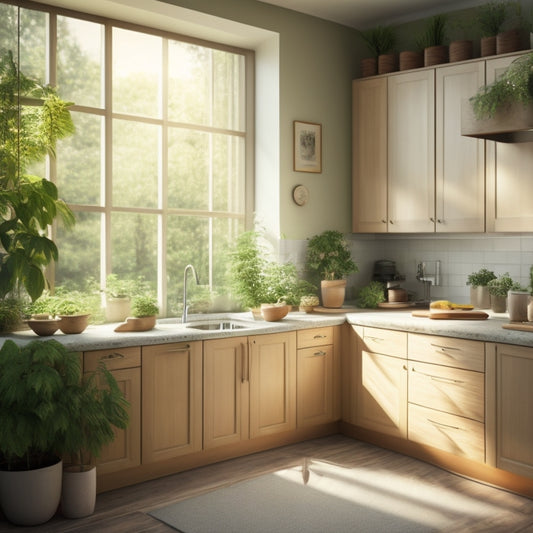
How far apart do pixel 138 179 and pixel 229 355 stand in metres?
1.33

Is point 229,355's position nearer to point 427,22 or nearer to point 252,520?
point 252,520

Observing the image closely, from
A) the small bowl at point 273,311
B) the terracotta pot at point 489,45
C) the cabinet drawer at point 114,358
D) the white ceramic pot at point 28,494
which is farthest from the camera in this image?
the terracotta pot at point 489,45

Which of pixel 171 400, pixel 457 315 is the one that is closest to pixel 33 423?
pixel 171 400

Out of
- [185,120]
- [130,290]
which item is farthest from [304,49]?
[130,290]

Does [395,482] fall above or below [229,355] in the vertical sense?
below

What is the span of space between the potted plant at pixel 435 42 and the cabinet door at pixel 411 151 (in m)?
0.09

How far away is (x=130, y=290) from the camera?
4324 mm

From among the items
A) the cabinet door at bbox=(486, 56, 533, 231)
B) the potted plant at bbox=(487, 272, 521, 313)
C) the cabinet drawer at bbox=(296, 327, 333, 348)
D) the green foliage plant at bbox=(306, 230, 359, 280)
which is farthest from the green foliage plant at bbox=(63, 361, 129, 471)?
the cabinet door at bbox=(486, 56, 533, 231)

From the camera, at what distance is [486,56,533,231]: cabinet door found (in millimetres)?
4328

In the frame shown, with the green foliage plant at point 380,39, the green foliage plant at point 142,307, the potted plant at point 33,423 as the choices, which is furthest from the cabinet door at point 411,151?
the potted plant at point 33,423

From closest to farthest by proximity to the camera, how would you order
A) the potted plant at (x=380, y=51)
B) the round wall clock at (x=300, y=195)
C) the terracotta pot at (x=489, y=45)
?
the terracotta pot at (x=489, y=45) → the round wall clock at (x=300, y=195) → the potted plant at (x=380, y=51)

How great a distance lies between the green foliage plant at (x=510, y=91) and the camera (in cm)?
386

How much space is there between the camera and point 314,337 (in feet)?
14.9

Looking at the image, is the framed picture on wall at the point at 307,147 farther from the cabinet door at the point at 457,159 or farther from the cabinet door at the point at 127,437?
the cabinet door at the point at 127,437
